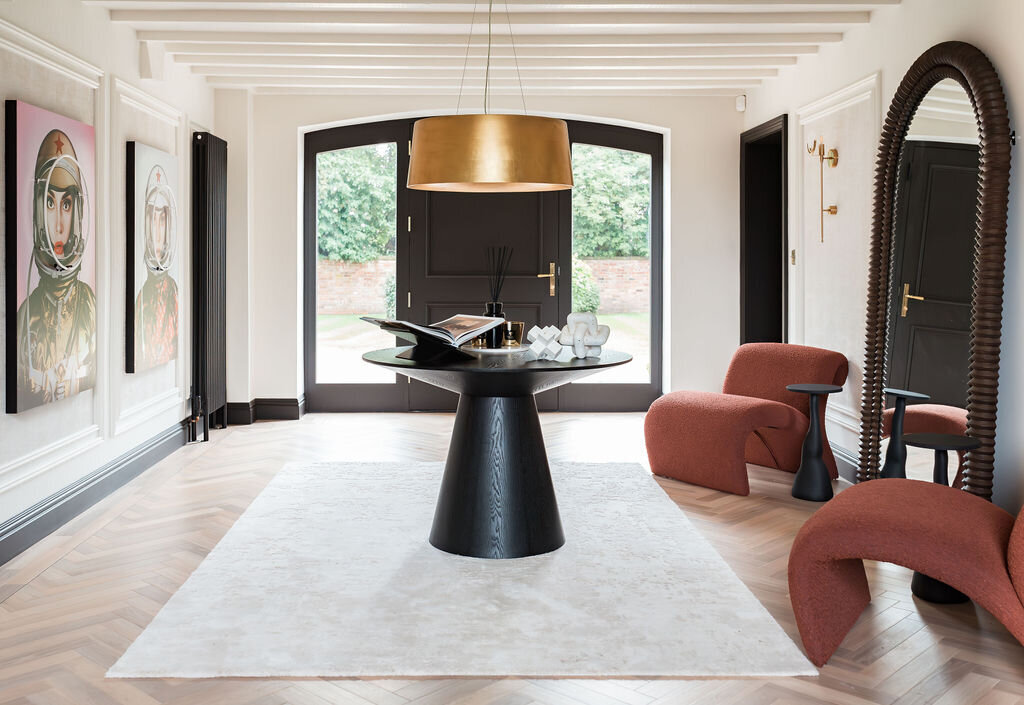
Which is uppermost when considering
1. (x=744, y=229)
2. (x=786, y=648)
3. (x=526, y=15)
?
(x=526, y=15)

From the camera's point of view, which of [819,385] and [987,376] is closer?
[987,376]

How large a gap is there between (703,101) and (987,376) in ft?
13.9

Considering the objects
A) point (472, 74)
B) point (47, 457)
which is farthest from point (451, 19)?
point (47, 457)

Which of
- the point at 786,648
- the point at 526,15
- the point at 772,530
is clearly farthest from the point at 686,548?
the point at 526,15

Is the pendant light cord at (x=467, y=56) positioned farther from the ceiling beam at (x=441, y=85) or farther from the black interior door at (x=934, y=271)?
the black interior door at (x=934, y=271)

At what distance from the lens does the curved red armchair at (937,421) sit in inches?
144

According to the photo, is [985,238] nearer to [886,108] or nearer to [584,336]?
[886,108]

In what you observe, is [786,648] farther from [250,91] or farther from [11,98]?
[250,91]

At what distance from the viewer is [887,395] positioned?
4.30 metres

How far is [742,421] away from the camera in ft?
15.4

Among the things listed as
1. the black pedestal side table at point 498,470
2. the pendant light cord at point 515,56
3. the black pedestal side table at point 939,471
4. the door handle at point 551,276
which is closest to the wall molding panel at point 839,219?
the black pedestal side table at point 939,471

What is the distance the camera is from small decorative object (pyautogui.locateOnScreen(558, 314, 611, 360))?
12.2 ft

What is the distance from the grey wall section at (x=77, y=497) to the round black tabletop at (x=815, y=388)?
11.5ft

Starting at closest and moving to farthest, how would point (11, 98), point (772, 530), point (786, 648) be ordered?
point (786, 648) → point (11, 98) → point (772, 530)
